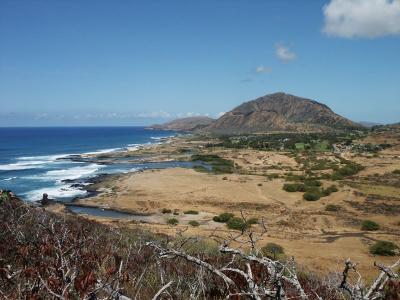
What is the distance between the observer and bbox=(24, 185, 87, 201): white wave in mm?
49750

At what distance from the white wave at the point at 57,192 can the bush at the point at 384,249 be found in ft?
118

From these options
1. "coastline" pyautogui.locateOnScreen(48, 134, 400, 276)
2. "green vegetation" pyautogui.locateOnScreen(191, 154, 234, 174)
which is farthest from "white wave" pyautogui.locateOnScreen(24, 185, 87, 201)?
"green vegetation" pyautogui.locateOnScreen(191, 154, 234, 174)

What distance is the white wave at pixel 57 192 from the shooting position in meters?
49.8

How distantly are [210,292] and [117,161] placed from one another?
89.6m

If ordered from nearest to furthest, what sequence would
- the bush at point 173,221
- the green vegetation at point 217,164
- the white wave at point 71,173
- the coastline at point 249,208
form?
the coastline at point 249,208 → the bush at point 173,221 → the white wave at point 71,173 → the green vegetation at point 217,164

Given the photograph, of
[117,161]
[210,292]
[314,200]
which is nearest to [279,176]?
[314,200]

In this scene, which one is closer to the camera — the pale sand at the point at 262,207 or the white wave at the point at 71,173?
the pale sand at the point at 262,207

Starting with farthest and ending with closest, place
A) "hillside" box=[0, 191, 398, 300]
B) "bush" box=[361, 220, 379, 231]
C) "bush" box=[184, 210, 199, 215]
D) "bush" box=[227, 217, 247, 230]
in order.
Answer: "bush" box=[184, 210, 199, 215] < "bush" box=[227, 217, 247, 230] < "bush" box=[361, 220, 379, 231] < "hillside" box=[0, 191, 398, 300]

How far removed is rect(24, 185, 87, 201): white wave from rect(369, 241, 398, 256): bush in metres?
36.0

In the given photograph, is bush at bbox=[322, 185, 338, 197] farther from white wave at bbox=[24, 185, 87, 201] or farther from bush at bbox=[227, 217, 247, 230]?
white wave at bbox=[24, 185, 87, 201]

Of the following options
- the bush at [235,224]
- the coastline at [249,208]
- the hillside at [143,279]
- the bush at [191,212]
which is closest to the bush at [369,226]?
the coastline at [249,208]

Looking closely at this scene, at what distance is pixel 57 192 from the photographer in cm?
5344

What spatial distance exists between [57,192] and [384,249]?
4004 centimetres

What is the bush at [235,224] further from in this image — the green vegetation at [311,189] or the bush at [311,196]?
the green vegetation at [311,189]
